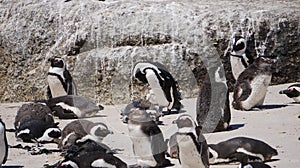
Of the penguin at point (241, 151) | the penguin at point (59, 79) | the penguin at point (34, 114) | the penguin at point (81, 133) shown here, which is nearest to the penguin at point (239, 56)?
the penguin at point (59, 79)

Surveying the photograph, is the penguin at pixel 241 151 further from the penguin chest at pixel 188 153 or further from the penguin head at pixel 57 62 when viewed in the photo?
the penguin head at pixel 57 62

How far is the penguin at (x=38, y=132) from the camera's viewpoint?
25.8 ft

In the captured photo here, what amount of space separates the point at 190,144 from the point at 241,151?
2.22 feet

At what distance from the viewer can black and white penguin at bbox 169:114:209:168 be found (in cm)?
603

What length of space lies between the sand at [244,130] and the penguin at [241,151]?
7 centimetres

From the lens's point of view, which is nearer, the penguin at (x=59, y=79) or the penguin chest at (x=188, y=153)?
the penguin chest at (x=188, y=153)

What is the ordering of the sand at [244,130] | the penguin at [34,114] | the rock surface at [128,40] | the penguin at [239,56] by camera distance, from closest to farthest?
the sand at [244,130], the penguin at [34,114], the penguin at [239,56], the rock surface at [128,40]

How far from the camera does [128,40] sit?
11297 mm

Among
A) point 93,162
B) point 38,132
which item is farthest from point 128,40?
point 93,162

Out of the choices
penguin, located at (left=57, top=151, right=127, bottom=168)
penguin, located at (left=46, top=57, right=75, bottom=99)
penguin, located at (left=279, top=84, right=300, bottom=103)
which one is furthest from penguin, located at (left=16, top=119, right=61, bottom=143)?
penguin, located at (left=279, top=84, right=300, bottom=103)

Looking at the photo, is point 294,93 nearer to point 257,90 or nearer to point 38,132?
point 257,90

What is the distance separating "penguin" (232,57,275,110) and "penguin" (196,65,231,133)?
1296 mm

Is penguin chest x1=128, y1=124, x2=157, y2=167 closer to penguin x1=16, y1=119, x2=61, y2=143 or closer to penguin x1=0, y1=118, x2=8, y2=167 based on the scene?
penguin x1=0, y1=118, x2=8, y2=167

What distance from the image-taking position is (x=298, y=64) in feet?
38.0
